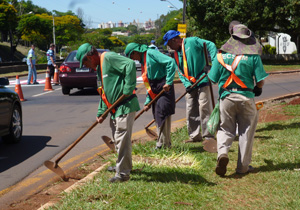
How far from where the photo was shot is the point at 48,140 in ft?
27.9

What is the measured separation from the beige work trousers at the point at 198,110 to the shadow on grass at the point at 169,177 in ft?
6.17

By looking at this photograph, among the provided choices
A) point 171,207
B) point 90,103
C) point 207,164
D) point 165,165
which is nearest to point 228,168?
point 207,164

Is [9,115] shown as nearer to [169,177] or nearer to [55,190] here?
[55,190]

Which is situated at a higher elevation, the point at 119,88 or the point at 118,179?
the point at 119,88

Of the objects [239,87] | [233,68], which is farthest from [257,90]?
[233,68]

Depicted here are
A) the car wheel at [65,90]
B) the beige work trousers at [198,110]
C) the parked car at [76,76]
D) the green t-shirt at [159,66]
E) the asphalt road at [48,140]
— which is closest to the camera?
the asphalt road at [48,140]

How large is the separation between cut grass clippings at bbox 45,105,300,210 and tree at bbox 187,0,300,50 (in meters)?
26.6

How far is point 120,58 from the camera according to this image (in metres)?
5.13

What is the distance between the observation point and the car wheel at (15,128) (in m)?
8.00

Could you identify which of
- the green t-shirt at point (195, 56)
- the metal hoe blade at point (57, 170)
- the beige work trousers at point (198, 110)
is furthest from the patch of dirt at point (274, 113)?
the metal hoe blade at point (57, 170)

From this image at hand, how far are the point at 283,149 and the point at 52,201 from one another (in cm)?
337

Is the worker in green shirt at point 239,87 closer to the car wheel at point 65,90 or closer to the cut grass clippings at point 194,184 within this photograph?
the cut grass clippings at point 194,184

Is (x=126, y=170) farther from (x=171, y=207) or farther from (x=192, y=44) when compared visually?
(x=192, y=44)

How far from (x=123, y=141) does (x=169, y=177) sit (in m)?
0.69
